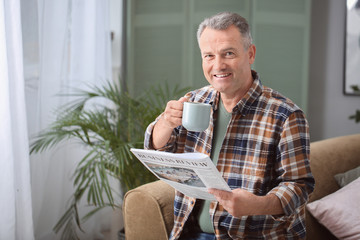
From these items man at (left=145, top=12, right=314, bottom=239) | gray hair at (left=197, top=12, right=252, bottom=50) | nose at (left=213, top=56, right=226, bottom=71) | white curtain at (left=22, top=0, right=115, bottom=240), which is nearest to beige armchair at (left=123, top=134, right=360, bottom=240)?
man at (left=145, top=12, right=314, bottom=239)

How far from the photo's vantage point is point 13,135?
2021mm

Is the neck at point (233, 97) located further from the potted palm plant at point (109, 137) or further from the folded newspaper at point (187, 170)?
the potted palm plant at point (109, 137)

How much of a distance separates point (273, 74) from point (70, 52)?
1.53 metres

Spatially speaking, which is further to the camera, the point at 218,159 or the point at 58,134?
the point at 58,134

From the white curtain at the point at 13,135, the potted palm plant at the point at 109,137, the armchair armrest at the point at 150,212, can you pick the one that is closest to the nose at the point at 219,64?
the armchair armrest at the point at 150,212

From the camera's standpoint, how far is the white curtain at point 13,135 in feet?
6.32

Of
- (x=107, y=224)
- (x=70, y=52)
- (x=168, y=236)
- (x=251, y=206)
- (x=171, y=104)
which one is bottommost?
(x=107, y=224)

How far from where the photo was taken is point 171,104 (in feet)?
4.57

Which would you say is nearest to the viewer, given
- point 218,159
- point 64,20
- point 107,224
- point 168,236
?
point 218,159

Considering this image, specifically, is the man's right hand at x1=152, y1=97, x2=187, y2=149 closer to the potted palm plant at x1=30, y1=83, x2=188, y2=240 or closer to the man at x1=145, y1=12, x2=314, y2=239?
the man at x1=145, y1=12, x2=314, y2=239

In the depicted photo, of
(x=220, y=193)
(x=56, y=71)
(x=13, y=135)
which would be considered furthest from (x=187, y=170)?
(x=56, y=71)

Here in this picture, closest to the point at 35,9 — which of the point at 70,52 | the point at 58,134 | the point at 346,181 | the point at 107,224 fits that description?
the point at 70,52

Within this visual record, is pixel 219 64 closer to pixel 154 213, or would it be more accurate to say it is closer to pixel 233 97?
pixel 233 97

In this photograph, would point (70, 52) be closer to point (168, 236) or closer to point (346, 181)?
point (168, 236)
